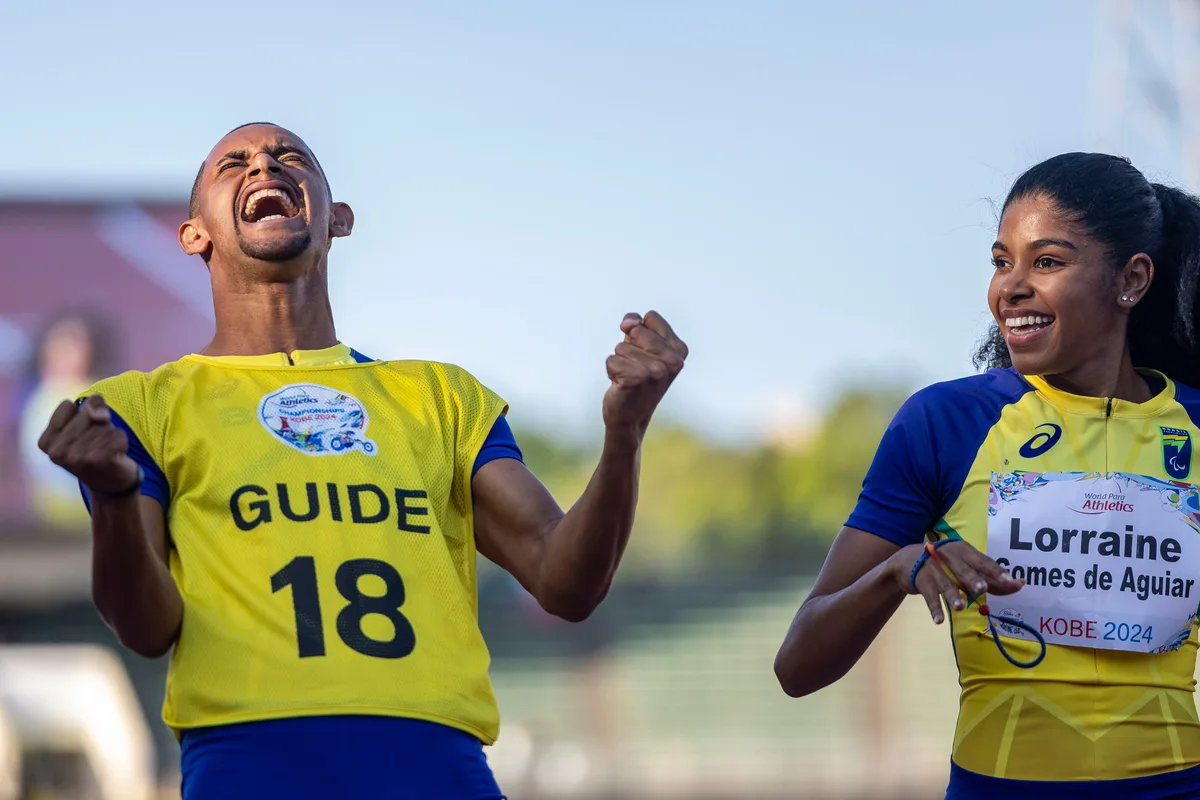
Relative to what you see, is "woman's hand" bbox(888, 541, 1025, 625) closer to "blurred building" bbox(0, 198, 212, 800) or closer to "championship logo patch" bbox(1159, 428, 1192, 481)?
"championship logo patch" bbox(1159, 428, 1192, 481)

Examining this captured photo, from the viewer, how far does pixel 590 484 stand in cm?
306

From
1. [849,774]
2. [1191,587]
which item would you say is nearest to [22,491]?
[849,774]

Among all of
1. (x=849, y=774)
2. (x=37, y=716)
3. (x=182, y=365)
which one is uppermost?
(x=182, y=365)

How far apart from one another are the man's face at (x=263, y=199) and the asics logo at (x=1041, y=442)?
1629mm

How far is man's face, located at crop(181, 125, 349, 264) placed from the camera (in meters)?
3.44

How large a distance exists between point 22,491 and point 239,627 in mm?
14726

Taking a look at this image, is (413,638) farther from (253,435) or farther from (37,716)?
(37,716)

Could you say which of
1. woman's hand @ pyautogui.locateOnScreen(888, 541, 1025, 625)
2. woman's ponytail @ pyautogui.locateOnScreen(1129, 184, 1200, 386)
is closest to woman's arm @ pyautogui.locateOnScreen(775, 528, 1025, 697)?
woman's hand @ pyautogui.locateOnScreen(888, 541, 1025, 625)

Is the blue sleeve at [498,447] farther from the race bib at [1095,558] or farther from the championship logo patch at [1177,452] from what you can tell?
the championship logo patch at [1177,452]

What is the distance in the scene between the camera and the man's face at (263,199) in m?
3.44

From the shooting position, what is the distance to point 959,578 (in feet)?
8.83

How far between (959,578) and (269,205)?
5.86 ft

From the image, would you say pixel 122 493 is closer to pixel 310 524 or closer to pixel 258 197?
pixel 310 524

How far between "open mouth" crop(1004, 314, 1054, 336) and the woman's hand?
740mm
